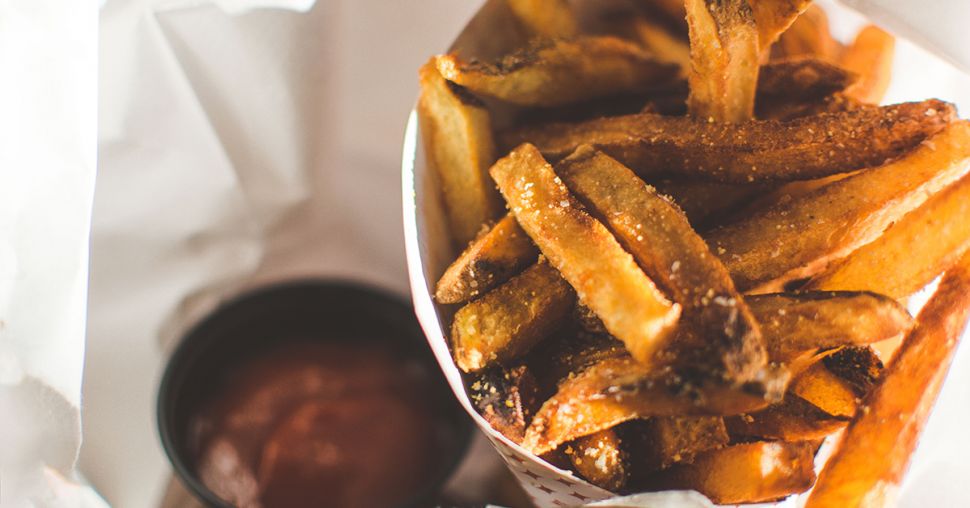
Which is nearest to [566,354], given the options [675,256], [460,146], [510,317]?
[510,317]

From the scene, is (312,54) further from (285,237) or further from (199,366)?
(199,366)

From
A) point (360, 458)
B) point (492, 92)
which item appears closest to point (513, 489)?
point (360, 458)

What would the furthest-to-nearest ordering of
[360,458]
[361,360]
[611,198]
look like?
1. [361,360]
2. [360,458]
3. [611,198]

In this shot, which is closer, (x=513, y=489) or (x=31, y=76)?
(x=31, y=76)

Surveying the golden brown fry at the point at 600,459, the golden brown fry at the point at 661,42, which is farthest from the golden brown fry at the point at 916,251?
the golden brown fry at the point at 661,42

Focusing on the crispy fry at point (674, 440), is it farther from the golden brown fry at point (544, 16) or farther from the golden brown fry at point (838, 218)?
the golden brown fry at point (544, 16)

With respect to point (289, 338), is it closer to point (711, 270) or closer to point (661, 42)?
point (661, 42)

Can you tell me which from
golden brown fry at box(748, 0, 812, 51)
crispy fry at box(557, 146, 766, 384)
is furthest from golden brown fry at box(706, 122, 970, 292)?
golden brown fry at box(748, 0, 812, 51)
